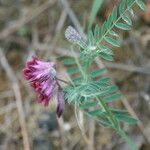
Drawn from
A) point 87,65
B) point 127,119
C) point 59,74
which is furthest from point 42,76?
point 59,74

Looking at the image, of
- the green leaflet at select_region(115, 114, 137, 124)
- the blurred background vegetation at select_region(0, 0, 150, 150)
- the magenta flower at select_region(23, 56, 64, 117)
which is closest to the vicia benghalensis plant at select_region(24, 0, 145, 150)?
the magenta flower at select_region(23, 56, 64, 117)

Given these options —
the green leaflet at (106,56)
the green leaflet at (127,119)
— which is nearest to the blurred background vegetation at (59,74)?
the green leaflet at (127,119)

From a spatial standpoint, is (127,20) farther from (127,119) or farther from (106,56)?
(127,119)

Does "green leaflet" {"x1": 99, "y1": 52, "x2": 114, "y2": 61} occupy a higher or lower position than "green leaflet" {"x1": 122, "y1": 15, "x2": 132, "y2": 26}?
lower

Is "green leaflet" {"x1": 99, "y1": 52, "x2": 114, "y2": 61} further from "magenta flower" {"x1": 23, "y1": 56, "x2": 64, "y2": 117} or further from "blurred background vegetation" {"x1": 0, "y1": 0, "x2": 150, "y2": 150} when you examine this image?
"blurred background vegetation" {"x1": 0, "y1": 0, "x2": 150, "y2": 150}

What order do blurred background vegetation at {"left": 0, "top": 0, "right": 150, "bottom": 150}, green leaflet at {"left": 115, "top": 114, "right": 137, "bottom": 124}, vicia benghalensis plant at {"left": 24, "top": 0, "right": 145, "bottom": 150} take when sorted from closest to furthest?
vicia benghalensis plant at {"left": 24, "top": 0, "right": 145, "bottom": 150}
green leaflet at {"left": 115, "top": 114, "right": 137, "bottom": 124}
blurred background vegetation at {"left": 0, "top": 0, "right": 150, "bottom": 150}

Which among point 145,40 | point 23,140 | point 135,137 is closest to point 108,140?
point 135,137

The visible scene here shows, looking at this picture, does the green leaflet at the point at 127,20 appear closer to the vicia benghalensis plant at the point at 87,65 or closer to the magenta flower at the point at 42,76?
the vicia benghalensis plant at the point at 87,65

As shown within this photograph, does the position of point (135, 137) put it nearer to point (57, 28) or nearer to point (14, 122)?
point (14, 122)
